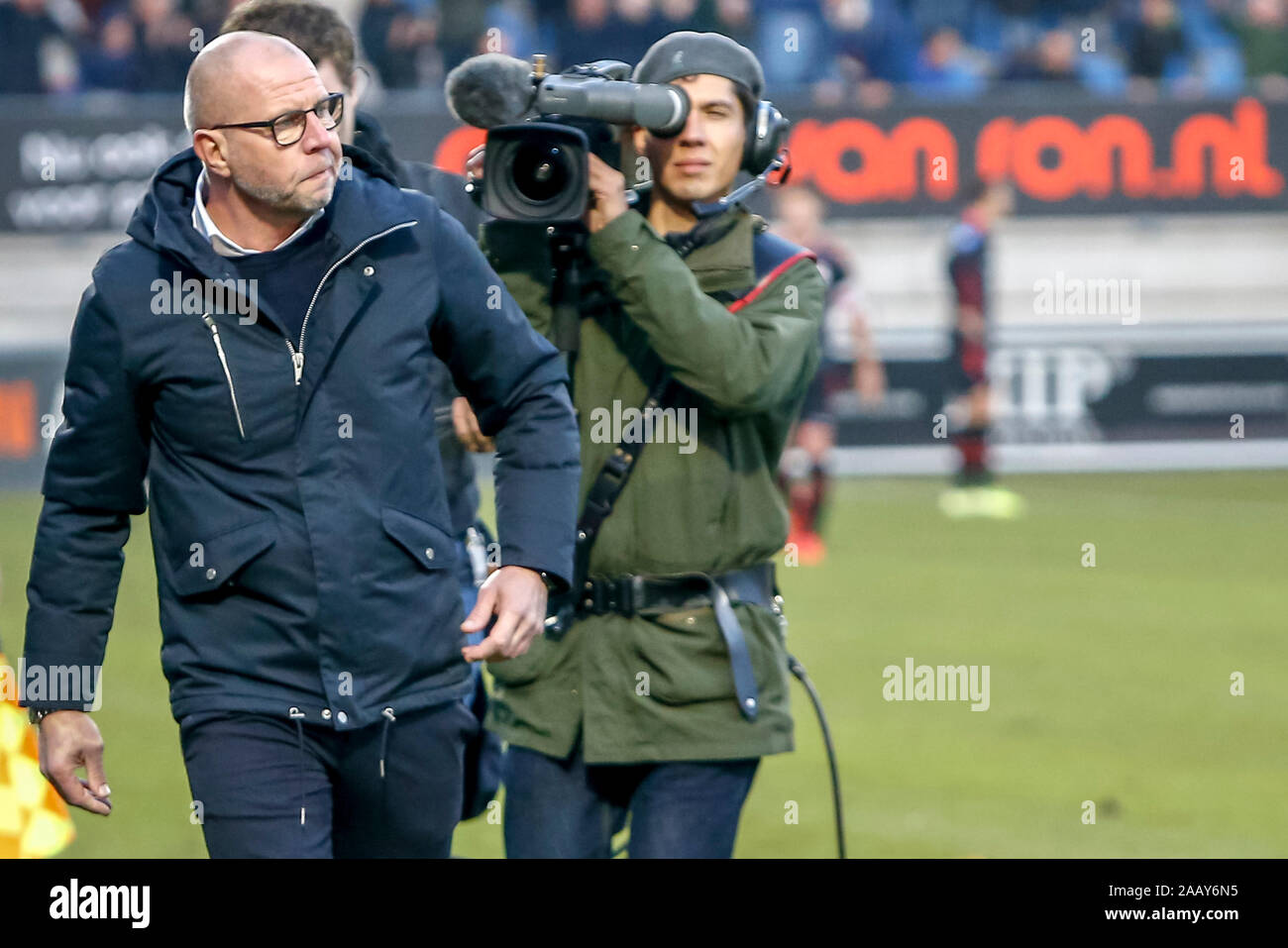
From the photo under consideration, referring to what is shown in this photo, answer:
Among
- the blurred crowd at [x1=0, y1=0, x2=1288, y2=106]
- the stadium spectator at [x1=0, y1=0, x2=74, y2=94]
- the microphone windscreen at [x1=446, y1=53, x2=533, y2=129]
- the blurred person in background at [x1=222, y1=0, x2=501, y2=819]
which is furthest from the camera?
the blurred crowd at [x1=0, y1=0, x2=1288, y2=106]

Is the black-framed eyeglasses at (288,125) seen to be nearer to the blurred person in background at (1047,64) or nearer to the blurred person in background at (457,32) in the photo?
the blurred person in background at (457,32)

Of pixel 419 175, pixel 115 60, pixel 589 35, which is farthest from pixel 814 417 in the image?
pixel 419 175

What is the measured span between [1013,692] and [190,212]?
6.13 m

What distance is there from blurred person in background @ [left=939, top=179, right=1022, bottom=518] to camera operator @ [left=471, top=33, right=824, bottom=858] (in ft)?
34.0

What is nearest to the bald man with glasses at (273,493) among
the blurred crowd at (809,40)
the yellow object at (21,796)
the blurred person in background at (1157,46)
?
the yellow object at (21,796)

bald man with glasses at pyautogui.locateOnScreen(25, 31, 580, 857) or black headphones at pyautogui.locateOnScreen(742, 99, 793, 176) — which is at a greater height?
black headphones at pyautogui.locateOnScreen(742, 99, 793, 176)

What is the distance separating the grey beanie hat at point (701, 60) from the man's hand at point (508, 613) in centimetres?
121

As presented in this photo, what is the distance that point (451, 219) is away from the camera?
3867 millimetres

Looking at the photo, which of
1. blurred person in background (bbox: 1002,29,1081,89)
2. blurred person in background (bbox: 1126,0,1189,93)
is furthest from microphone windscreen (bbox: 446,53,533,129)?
blurred person in background (bbox: 1126,0,1189,93)

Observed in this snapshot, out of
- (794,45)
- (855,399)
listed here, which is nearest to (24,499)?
(855,399)

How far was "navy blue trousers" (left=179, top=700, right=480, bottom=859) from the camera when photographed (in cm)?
357

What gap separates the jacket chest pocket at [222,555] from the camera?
11.6 feet

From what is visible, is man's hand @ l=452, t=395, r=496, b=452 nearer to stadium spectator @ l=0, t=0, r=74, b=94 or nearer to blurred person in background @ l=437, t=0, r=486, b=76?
stadium spectator @ l=0, t=0, r=74, b=94

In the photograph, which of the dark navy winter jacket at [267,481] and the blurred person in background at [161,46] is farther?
the blurred person in background at [161,46]
